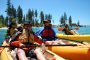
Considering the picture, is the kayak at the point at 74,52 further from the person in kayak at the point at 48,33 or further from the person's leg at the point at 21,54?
the person's leg at the point at 21,54

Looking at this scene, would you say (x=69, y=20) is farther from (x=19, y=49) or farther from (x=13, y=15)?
(x=19, y=49)

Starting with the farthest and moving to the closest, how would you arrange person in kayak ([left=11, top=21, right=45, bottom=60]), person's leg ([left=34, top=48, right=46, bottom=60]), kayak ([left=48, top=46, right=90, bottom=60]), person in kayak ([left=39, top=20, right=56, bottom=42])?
person in kayak ([left=39, top=20, right=56, bottom=42]) < kayak ([left=48, top=46, right=90, bottom=60]) < person in kayak ([left=11, top=21, right=45, bottom=60]) < person's leg ([left=34, top=48, right=46, bottom=60])

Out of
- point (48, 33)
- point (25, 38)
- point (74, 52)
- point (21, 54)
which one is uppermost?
point (25, 38)

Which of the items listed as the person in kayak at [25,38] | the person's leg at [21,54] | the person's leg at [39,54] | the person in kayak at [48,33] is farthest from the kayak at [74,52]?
the person's leg at [21,54]

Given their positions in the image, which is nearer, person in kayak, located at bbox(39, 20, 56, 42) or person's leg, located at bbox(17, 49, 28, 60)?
person's leg, located at bbox(17, 49, 28, 60)

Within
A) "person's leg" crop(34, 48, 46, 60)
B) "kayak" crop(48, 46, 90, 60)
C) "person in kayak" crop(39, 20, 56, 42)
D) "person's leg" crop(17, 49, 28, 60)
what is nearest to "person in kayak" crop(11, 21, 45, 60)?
"person's leg" crop(17, 49, 28, 60)

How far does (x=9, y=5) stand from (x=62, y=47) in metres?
68.5

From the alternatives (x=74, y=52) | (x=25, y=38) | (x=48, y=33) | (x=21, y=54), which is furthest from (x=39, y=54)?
(x=48, y=33)

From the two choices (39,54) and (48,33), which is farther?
(48,33)

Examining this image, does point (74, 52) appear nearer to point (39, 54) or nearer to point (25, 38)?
point (25, 38)

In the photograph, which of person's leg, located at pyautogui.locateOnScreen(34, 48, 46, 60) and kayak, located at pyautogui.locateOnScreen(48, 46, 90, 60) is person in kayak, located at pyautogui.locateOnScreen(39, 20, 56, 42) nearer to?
kayak, located at pyautogui.locateOnScreen(48, 46, 90, 60)

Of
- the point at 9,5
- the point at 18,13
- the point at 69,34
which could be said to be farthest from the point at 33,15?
the point at 69,34

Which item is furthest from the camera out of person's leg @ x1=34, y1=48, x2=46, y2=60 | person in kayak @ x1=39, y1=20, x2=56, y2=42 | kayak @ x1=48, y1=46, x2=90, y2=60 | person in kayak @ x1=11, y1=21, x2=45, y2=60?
person in kayak @ x1=39, y1=20, x2=56, y2=42

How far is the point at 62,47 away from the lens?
795 centimetres
